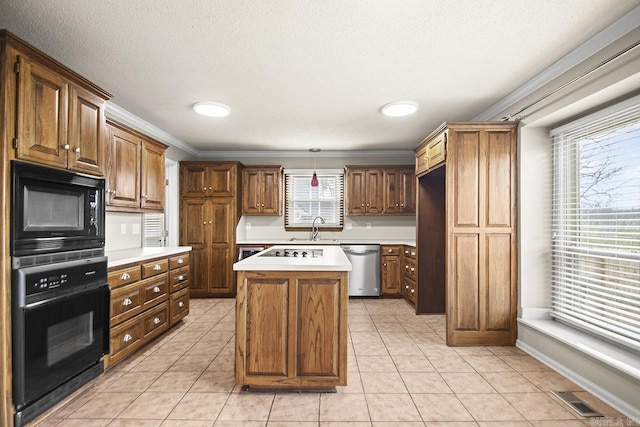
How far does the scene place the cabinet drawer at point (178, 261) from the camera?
11.5 feet

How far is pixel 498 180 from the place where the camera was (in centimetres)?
321

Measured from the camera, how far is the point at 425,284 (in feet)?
14.3

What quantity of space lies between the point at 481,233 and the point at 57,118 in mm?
3614

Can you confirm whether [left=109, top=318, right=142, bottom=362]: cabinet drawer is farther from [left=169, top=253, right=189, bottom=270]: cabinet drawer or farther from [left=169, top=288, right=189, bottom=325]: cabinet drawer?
[left=169, top=253, right=189, bottom=270]: cabinet drawer

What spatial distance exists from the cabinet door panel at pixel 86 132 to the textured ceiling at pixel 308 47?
41 centimetres

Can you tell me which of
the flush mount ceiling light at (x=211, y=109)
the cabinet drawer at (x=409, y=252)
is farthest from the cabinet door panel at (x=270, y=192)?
the cabinet drawer at (x=409, y=252)

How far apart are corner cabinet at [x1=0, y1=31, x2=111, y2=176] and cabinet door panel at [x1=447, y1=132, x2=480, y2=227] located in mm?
3156

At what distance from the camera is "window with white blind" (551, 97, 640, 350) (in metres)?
2.33

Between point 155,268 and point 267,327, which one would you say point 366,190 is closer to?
point 155,268

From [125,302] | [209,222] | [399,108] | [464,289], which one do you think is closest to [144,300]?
[125,302]

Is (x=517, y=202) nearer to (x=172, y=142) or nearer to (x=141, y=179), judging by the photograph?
(x=141, y=179)

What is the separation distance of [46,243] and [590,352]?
3.73 meters

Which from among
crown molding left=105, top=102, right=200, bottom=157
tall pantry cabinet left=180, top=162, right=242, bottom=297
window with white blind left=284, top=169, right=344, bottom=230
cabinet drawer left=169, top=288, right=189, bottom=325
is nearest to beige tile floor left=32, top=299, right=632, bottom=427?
cabinet drawer left=169, top=288, right=189, bottom=325

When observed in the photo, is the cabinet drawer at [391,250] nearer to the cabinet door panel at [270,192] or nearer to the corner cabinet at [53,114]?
the cabinet door panel at [270,192]
